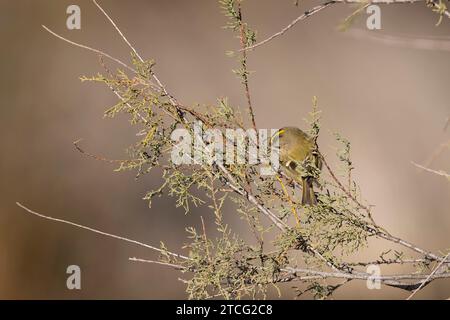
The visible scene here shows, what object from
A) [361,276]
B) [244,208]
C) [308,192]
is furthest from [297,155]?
[361,276]

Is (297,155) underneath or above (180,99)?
underneath

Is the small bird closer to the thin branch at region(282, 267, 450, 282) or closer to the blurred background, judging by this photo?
the thin branch at region(282, 267, 450, 282)

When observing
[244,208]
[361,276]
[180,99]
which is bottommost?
[361,276]

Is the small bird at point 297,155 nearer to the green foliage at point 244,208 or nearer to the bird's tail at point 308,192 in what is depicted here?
the bird's tail at point 308,192

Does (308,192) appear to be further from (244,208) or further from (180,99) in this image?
(180,99)
